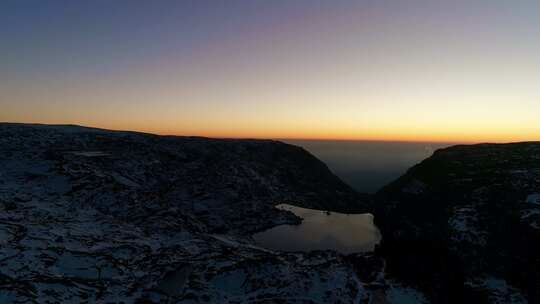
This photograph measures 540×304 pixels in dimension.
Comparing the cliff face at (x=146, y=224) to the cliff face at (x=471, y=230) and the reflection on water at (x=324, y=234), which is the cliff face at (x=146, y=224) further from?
the cliff face at (x=471, y=230)

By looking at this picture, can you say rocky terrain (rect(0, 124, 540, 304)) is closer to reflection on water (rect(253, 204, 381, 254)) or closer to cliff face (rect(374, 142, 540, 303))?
cliff face (rect(374, 142, 540, 303))

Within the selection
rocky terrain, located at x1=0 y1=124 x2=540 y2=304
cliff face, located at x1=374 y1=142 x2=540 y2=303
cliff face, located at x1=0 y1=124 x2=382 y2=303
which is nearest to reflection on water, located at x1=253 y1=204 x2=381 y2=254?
rocky terrain, located at x1=0 y1=124 x2=540 y2=304

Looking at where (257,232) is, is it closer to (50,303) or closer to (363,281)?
(363,281)

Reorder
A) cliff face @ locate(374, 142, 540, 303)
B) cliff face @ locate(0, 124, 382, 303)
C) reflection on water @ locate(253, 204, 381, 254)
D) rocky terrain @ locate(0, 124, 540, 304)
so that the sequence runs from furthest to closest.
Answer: reflection on water @ locate(253, 204, 381, 254)
cliff face @ locate(374, 142, 540, 303)
rocky terrain @ locate(0, 124, 540, 304)
cliff face @ locate(0, 124, 382, 303)

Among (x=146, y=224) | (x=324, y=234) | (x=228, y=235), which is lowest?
(x=324, y=234)

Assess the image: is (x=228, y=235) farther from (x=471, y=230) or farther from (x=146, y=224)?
(x=471, y=230)

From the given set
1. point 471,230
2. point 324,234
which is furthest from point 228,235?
point 471,230

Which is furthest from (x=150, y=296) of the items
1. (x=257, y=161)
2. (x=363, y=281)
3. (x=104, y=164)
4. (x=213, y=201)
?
(x=257, y=161)
